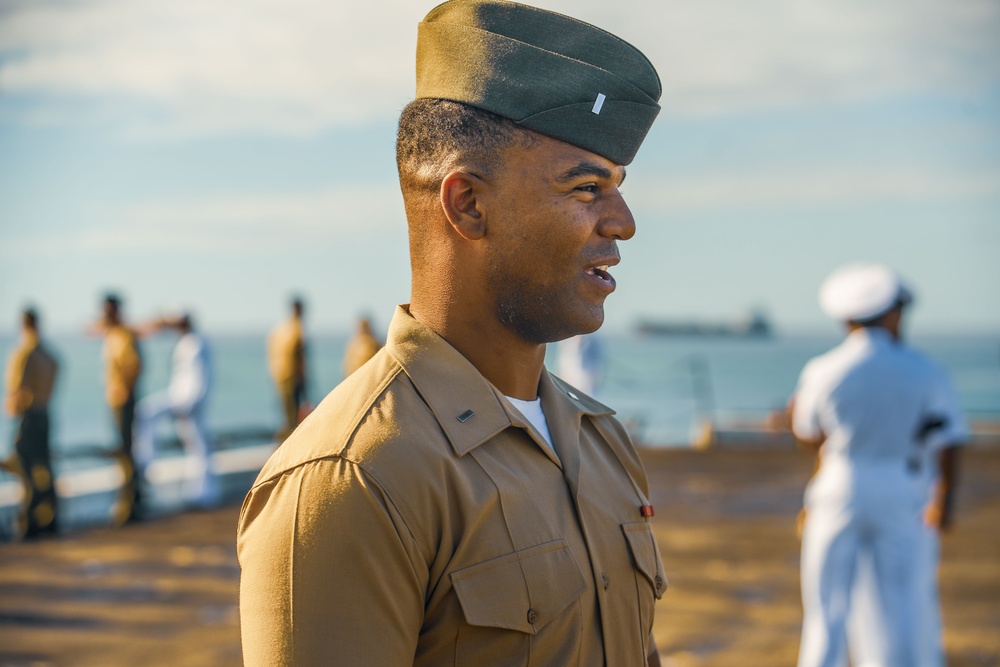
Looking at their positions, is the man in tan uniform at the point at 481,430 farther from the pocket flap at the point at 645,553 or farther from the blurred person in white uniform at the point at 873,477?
the blurred person in white uniform at the point at 873,477

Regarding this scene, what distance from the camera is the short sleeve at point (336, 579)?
1.50 m

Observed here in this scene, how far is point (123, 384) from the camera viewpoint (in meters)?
11.1

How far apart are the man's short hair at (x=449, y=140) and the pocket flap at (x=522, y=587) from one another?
61 centimetres

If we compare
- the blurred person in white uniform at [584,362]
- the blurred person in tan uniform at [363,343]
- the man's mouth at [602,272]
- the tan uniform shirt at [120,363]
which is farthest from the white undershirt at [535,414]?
the blurred person in tan uniform at [363,343]

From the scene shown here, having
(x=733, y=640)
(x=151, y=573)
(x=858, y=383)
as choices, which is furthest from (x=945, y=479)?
(x=151, y=573)

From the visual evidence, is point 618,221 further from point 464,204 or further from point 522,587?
point 522,587

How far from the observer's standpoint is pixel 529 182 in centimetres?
176

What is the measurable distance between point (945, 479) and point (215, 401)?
7309 centimetres

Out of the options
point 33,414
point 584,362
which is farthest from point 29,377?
point 584,362

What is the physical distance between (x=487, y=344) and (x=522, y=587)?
424mm

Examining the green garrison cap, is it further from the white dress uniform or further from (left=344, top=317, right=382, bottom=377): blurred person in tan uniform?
(left=344, top=317, right=382, bottom=377): blurred person in tan uniform

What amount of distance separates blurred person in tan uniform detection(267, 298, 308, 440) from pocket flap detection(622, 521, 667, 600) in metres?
12.0

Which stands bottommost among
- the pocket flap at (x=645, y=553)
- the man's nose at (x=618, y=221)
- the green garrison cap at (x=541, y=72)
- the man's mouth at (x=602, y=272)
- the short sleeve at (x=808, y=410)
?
the short sleeve at (x=808, y=410)

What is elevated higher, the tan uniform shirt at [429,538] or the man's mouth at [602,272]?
the man's mouth at [602,272]
